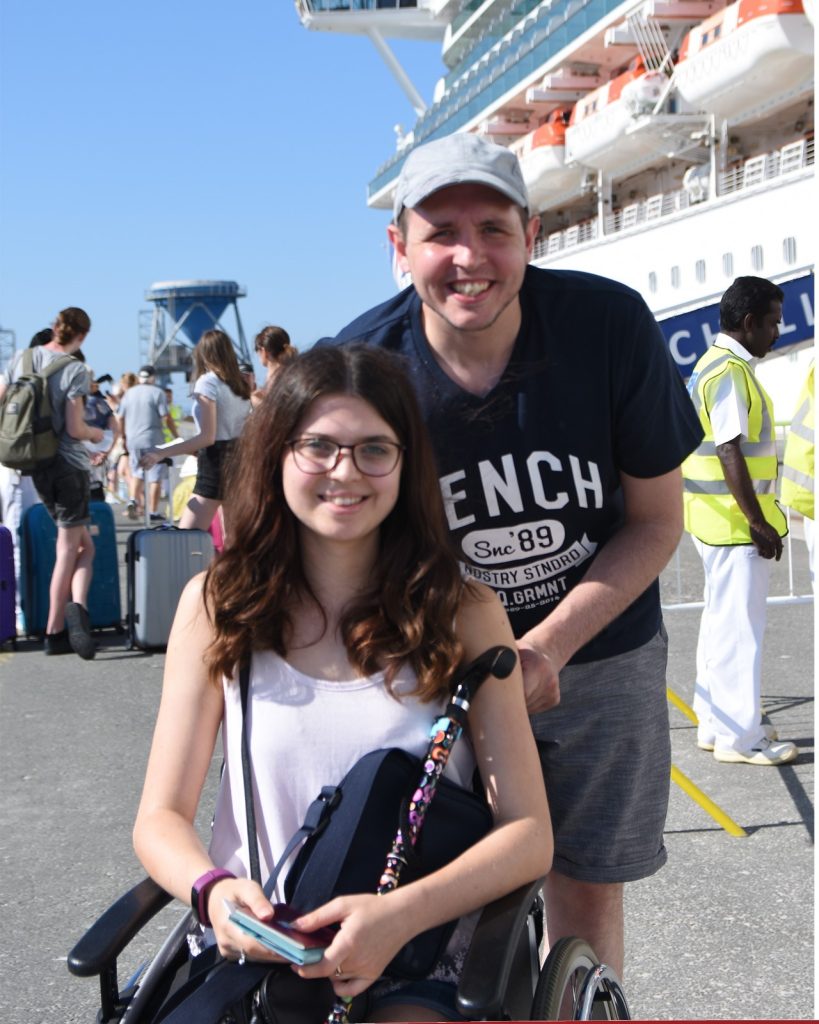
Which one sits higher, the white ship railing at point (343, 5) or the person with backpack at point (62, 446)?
the white ship railing at point (343, 5)

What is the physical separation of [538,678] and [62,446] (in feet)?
18.7

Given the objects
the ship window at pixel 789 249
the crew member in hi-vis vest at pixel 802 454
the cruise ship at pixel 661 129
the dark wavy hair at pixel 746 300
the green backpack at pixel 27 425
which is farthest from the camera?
the cruise ship at pixel 661 129

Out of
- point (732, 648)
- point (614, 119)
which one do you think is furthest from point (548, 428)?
point (614, 119)

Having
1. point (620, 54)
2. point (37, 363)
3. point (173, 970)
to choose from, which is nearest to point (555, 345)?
point (173, 970)

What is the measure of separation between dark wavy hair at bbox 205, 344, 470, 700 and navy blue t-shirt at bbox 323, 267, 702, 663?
166 mm

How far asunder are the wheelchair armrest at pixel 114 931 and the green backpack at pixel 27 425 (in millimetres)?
5542

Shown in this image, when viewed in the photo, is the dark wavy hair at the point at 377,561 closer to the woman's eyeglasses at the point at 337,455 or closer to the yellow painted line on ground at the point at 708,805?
the woman's eyeglasses at the point at 337,455

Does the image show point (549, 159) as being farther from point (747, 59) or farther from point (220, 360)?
point (220, 360)

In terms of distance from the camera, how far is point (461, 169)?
86.6 inches

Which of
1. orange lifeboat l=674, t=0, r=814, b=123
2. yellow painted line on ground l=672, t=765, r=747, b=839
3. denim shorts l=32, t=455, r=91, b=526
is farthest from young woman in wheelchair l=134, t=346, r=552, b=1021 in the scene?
orange lifeboat l=674, t=0, r=814, b=123

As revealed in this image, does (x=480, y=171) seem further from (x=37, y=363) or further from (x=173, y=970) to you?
(x=37, y=363)

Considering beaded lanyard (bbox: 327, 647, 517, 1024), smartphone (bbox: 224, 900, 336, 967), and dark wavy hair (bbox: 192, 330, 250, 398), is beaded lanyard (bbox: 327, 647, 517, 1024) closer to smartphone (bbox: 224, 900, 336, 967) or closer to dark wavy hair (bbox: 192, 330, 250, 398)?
smartphone (bbox: 224, 900, 336, 967)

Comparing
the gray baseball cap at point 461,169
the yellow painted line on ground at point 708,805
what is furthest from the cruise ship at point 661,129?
the gray baseball cap at point 461,169

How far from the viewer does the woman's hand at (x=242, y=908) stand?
1841 millimetres
